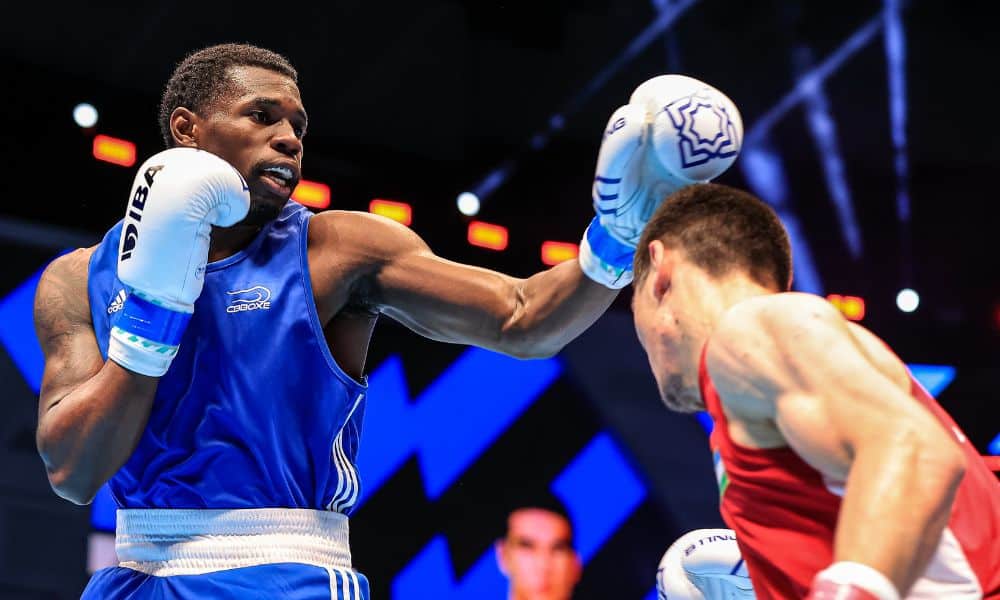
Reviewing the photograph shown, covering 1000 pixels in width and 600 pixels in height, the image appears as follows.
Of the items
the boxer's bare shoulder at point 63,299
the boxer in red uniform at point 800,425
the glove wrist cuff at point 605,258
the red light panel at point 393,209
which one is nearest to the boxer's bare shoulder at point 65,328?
the boxer's bare shoulder at point 63,299

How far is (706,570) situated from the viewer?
249 cm

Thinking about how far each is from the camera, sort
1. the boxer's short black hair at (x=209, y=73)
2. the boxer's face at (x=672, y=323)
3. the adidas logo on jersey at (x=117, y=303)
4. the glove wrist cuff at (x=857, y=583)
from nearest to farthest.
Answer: the glove wrist cuff at (x=857, y=583) < the boxer's face at (x=672, y=323) < the adidas logo on jersey at (x=117, y=303) < the boxer's short black hair at (x=209, y=73)

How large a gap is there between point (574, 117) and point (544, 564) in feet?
7.53

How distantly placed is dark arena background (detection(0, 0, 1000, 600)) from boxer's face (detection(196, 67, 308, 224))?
1.81 meters

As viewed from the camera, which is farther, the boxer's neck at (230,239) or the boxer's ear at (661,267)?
the boxer's neck at (230,239)

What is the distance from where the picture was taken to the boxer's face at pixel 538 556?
4855 millimetres

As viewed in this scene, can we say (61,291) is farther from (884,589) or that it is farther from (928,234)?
(928,234)

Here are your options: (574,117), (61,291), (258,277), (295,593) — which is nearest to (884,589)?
(295,593)

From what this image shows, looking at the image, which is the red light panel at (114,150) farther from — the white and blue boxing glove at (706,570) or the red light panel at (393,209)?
the white and blue boxing glove at (706,570)

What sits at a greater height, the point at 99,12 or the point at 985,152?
the point at 985,152

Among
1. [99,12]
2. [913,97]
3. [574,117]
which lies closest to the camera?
[99,12]

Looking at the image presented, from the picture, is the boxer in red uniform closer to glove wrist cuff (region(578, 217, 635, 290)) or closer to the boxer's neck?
glove wrist cuff (region(578, 217, 635, 290))

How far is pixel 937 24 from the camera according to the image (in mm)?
6512

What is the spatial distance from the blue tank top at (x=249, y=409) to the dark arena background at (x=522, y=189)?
1939mm
